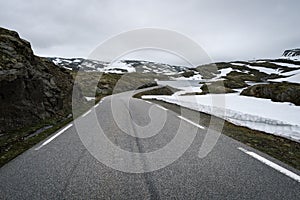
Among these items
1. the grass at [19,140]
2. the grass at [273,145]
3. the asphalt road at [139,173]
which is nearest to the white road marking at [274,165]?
the asphalt road at [139,173]

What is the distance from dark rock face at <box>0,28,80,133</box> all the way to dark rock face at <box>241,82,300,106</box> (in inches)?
476

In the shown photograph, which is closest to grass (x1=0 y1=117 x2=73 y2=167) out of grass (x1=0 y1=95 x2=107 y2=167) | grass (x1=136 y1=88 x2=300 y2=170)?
grass (x1=0 y1=95 x2=107 y2=167)

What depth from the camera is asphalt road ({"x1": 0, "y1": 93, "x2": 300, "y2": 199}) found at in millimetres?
3451

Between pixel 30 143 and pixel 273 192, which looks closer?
pixel 273 192

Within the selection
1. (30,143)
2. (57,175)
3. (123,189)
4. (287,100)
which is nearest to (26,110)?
(30,143)

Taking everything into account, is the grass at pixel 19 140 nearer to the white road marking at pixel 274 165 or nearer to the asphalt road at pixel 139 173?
the asphalt road at pixel 139 173

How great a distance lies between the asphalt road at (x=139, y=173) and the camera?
3.45m

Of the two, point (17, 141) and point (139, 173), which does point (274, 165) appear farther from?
point (17, 141)

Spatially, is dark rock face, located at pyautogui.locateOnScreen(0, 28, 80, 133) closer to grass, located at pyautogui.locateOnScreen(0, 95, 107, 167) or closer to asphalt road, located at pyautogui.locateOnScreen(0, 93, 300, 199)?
grass, located at pyautogui.locateOnScreen(0, 95, 107, 167)

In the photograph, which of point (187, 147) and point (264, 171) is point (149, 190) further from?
point (187, 147)

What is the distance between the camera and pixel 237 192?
345 cm

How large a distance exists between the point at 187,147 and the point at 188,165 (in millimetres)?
1266

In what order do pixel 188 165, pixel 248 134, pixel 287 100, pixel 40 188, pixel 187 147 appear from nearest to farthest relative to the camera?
1. pixel 40 188
2. pixel 188 165
3. pixel 187 147
4. pixel 248 134
5. pixel 287 100

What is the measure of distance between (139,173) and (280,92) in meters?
12.1
